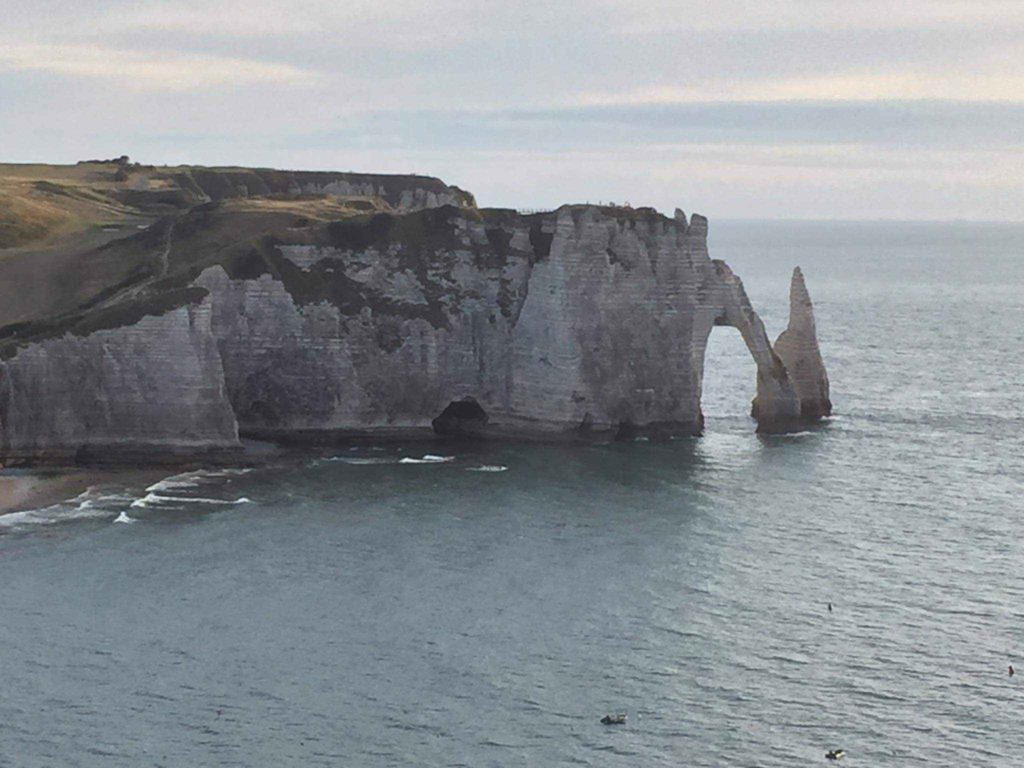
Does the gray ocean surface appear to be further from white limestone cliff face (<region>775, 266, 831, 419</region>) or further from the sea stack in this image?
white limestone cliff face (<region>775, 266, 831, 419</region>)

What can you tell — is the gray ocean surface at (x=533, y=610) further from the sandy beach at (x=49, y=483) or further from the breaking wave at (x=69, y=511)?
the sandy beach at (x=49, y=483)

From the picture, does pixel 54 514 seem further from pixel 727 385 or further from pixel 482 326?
pixel 727 385

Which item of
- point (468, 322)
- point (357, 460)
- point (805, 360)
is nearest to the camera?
point (357, 460)

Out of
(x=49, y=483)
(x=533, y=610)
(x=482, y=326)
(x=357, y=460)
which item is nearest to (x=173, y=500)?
(x=49, y=483)

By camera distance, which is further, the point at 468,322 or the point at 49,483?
the point at 468,322

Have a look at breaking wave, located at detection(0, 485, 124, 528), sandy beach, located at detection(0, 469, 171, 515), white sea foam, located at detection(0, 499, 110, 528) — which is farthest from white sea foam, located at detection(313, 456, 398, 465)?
white sea foam, located at detection(0, 499, 110, 528)

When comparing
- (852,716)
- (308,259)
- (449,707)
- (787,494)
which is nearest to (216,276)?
(308,259)

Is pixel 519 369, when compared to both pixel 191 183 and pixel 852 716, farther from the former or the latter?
pixel 191 183

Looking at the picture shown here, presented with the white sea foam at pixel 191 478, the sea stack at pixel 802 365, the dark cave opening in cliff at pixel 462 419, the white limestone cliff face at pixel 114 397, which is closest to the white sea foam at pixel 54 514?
the white sea foam at pixel 191 478
